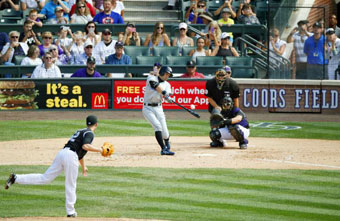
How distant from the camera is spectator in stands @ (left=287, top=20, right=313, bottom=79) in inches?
872

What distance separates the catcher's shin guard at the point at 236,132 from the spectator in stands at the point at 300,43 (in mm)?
6867

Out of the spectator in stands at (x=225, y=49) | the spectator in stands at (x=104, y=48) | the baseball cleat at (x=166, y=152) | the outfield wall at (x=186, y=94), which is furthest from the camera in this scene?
the spectator in stands at (x=225, y=49)

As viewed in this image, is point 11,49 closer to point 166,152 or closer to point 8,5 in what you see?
point 8,5

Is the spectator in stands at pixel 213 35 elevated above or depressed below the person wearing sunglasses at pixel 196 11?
below

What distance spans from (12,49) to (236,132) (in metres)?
9.57

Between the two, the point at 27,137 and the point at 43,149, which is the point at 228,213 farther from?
the point at 27,137

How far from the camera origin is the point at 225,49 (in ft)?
75.7

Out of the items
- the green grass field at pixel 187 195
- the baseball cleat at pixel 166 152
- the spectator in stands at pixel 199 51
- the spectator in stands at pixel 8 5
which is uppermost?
the spectator in stands at pixel 8 5

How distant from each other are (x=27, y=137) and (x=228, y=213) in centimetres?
884

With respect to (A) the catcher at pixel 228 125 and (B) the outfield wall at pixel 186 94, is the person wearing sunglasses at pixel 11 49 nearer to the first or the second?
(B) the outfield wall at pixel 186 94

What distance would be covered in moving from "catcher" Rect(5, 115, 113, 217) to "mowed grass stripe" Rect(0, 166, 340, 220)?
0.52 metres

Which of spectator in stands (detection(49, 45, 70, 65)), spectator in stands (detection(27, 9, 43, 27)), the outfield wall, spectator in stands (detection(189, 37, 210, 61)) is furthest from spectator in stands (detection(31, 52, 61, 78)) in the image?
spectator in stands (detection(189, 37, 210, 61))

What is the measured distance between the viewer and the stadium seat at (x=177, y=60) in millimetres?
22609

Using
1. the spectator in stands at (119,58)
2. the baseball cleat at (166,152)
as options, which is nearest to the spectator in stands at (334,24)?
the spectator in stands at (119,58)
